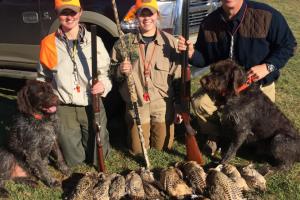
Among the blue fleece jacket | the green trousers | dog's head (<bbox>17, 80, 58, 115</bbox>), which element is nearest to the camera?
dog's head (<bbox>17, 80, 58, 115</bbox>)

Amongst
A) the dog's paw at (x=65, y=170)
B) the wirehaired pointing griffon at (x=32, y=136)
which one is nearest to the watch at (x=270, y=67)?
the wirehaired pointing griffon at (x=32, y=136)

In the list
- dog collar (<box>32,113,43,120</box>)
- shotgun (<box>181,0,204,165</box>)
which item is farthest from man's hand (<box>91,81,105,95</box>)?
shotgun (<box>181,0,204,165</box>)

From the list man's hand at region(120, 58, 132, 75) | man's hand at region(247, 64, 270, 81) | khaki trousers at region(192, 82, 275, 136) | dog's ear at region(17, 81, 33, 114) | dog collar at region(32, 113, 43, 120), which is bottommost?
khaki trousers at region(192, 82, 275, 136)

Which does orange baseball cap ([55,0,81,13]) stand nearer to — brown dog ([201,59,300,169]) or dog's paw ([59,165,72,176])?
brown dog ([201,59,300,169])

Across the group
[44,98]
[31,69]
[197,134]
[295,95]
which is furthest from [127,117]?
[295,95]

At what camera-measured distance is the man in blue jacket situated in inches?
224

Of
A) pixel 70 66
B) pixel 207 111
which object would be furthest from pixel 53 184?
pixel 207 111

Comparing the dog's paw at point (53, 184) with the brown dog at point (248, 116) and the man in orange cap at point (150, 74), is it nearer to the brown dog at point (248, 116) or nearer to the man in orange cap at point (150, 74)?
the man in orange cap at point (150, 74)

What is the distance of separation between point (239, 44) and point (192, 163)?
1766 mm

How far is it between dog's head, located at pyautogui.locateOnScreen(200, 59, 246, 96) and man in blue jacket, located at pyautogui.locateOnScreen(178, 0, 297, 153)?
0.22m

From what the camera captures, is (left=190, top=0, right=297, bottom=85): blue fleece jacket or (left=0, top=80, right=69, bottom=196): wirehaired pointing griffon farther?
(left=190, top=0, right=297, bottom=85): blue fleece jacket

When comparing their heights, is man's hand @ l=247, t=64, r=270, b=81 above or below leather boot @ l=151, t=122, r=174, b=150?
above

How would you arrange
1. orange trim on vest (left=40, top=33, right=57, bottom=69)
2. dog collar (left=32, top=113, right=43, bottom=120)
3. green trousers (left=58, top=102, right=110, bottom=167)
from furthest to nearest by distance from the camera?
green trousers (left=58, top=102, right=110, bottom=167)
orange trim on vest (left=40, top=33, right=57, bottom=69)
dog collar (left=32, top=113, right=43, bottom=120)

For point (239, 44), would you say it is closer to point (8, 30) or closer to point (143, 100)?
point (143, 100)
